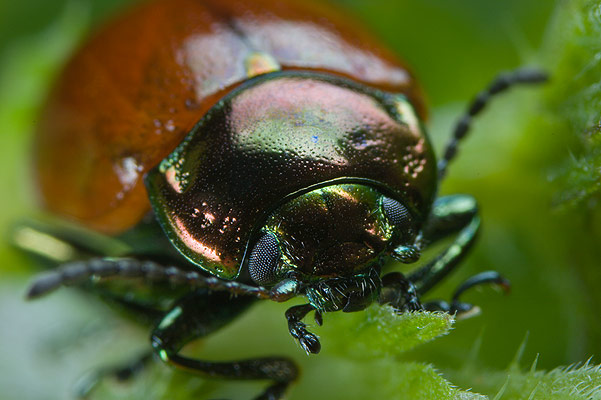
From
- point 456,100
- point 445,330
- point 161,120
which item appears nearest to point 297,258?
point 445,330

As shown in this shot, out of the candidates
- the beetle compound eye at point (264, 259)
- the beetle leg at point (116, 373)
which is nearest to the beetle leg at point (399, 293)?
the beetle compound eye at point (264, 259)

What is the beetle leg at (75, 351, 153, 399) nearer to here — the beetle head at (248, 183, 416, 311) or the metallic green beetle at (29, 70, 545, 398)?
the metallic green beetle at (29, 70, 545, 398)

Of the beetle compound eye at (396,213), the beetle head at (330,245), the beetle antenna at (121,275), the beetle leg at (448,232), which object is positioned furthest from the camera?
the beetle leg at (448,232)

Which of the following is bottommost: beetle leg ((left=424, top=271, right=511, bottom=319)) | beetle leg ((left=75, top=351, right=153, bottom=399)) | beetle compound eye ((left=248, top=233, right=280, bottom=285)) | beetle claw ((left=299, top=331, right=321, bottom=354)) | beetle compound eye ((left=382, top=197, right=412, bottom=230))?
beetle leg ((left=75, top=351, right=153, bottom=399))

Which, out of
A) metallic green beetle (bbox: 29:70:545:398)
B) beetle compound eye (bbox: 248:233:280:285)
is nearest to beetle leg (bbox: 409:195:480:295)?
metallic green beetle (bbox: 29:70:545:398)

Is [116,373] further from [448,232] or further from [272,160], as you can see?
[448,232]

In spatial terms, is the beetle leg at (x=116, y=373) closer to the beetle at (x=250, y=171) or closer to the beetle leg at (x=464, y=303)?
the beetle at (x=250, y=171)
